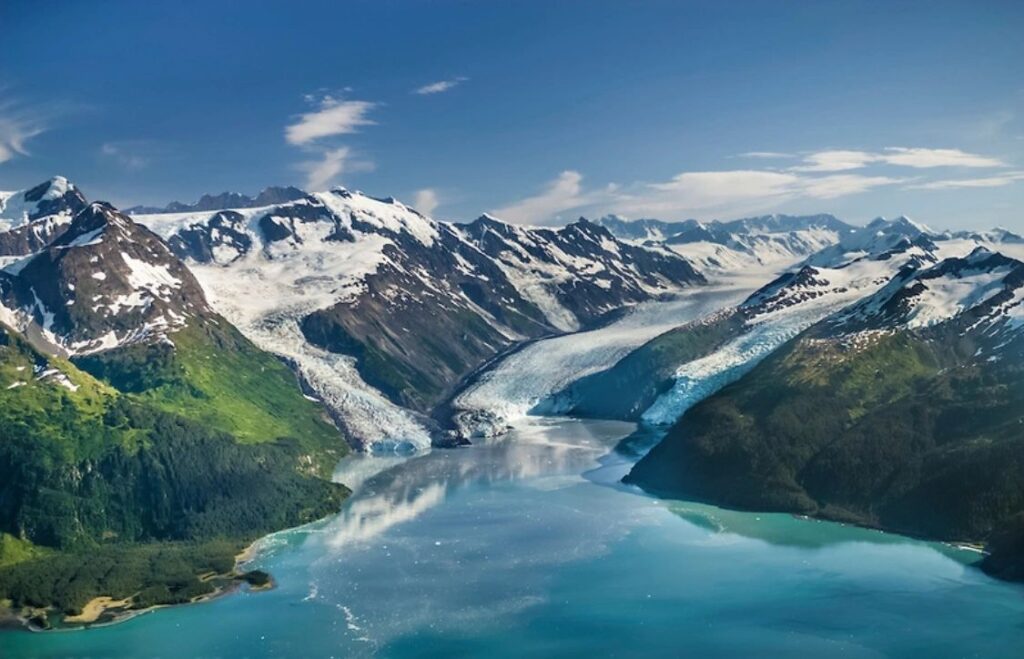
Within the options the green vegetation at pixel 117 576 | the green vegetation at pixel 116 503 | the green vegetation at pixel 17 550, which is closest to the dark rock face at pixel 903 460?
the green vegetation at pixel 116 503

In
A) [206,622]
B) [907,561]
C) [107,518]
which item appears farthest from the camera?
[107,518]

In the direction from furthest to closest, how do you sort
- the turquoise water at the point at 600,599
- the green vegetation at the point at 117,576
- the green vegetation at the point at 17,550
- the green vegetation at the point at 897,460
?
the green vegetation at the point at 17,550 < the green vegetation at the point at 897,460 < the green vegetation at the point at 117,576 < the turquoise water at the point at 600,599

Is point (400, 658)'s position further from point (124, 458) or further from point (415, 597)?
point (124, 458)

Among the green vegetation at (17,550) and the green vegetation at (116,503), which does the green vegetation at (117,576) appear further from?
the green vegetation at (17,550)

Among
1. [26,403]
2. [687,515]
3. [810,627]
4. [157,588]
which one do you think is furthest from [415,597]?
[26,403]

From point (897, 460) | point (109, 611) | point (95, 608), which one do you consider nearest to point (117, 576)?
point (95, 608)

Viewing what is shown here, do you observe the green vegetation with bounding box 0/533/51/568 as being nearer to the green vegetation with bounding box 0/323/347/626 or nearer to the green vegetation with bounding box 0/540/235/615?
the green vegetation with bounding box 0/323/347/626
